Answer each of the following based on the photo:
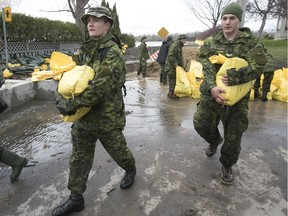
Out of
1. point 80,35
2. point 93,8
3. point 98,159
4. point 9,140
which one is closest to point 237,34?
point 93,8

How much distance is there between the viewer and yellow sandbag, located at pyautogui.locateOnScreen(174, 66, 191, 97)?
22.2 ft

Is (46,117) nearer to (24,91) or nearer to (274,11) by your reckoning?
(24,91)

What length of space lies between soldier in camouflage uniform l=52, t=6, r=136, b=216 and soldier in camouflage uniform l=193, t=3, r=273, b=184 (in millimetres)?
934

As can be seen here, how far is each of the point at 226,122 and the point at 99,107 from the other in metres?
1.32

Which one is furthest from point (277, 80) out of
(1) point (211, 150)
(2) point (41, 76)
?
(2) point (41, 76)

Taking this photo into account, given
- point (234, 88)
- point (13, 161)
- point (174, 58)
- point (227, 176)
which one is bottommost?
point (227, 176)

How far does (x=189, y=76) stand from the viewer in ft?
22.6

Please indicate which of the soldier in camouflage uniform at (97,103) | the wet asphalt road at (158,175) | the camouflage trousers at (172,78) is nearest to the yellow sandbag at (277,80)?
the wet asphalt road at (158,175)

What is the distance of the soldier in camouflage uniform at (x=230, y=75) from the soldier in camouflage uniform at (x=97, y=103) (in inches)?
36.8

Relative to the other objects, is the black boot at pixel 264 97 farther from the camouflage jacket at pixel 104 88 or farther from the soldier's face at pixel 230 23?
the camouflage jacket at pixel 104 88

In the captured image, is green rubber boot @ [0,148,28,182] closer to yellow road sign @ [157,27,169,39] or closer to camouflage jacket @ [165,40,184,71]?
camouflage jacket @ [165,40,184,71]

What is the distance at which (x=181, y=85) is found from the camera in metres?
6.77

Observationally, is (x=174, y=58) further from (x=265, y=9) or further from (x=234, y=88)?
(x=265, y=9)

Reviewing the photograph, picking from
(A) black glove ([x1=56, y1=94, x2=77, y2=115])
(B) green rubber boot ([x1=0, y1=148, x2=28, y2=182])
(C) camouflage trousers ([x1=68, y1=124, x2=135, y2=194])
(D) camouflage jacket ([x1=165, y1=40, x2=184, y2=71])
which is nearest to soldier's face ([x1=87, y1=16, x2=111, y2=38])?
(A) black glove ([x1=56, y1=94, x2=77, y2=115])
